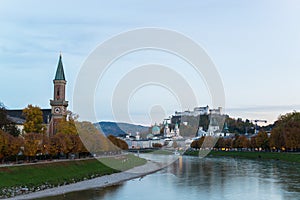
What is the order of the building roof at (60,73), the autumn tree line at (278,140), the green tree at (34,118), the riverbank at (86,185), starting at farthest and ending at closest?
the building roof at (60,73) → the autumn tree line at (278,140) → the green tree at (34,118) → the riverbank at (86,185)

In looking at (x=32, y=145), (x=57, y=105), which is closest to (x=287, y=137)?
(x=57, y=105)

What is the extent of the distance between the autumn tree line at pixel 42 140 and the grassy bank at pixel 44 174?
2.92 meters

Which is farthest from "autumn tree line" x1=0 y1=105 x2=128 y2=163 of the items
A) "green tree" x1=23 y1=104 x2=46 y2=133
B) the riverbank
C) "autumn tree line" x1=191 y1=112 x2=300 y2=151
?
"autumn tree line" x1=191 y1=112 x2=300 y2=151

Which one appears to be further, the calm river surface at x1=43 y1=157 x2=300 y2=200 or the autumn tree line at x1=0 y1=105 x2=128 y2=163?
the autumn tree line at x1=0 y1=105 x2=128 y2=163

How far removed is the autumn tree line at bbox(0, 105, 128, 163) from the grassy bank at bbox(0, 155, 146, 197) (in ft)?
9.58

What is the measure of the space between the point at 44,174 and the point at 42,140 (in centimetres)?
1040

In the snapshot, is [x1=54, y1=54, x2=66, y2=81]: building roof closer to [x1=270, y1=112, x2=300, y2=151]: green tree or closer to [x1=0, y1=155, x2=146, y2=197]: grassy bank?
[x1=0, y1=155, x2=146, y2=197]: grassy bank

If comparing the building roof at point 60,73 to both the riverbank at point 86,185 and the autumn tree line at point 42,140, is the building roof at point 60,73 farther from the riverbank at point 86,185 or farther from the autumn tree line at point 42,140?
the riverbank at point 86,185

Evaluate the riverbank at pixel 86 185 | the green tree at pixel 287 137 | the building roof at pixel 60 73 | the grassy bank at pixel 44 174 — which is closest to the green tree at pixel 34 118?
the grassy bank at pixel 44 174

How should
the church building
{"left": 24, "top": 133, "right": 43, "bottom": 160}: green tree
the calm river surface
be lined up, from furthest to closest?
the church building < {"left": 24, "top": 133, "right": 43, "bottom": 160}: green tree < the calm river surface

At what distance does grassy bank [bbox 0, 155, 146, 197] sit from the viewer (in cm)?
3800

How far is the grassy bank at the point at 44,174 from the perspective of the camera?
3800 centimetres

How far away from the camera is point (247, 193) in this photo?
40156mm

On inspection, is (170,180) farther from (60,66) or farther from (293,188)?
(60,66)
